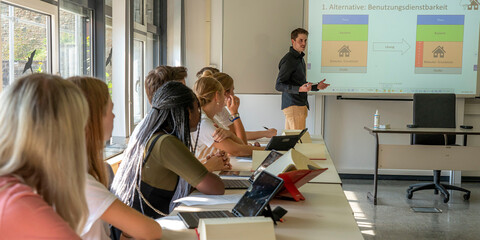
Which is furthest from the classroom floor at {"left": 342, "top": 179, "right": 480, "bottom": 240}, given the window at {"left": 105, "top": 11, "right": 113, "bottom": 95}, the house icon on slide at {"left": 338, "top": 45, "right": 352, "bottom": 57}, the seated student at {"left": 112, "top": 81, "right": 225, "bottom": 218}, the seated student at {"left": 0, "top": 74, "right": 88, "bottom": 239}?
the seated student at {"left": 0, "top": 74, "right": 88, "bottom": 239}

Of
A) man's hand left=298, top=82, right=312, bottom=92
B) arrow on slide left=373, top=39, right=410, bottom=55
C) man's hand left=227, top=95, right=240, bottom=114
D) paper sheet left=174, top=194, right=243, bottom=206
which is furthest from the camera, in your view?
arrow on slide left=373, top=39, right=410, bottom=55

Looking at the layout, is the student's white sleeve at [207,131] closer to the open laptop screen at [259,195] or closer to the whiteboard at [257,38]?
the open laptop screen at [259,195]

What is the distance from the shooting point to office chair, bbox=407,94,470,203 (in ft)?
17.0

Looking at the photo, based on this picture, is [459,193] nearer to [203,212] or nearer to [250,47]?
[250,47]

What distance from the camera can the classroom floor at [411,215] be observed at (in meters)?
3.95

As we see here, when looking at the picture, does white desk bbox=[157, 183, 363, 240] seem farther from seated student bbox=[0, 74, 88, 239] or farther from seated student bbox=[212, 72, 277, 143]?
seated student bbox=[212, 72, 277, 143]

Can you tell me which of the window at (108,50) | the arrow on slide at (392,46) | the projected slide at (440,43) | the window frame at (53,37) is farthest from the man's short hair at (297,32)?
the window frame at (53,37)

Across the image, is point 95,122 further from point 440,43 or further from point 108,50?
point 440,43

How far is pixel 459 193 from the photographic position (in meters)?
5.37

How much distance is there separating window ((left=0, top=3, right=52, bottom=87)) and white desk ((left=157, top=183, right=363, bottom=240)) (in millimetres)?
1253

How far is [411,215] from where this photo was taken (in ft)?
14.7

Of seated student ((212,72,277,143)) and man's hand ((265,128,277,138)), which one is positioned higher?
seated student ((212,72,277,143))

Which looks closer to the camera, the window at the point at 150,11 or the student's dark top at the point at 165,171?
the student's dark top at the point at 165,171

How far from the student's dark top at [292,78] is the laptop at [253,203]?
143 inches
